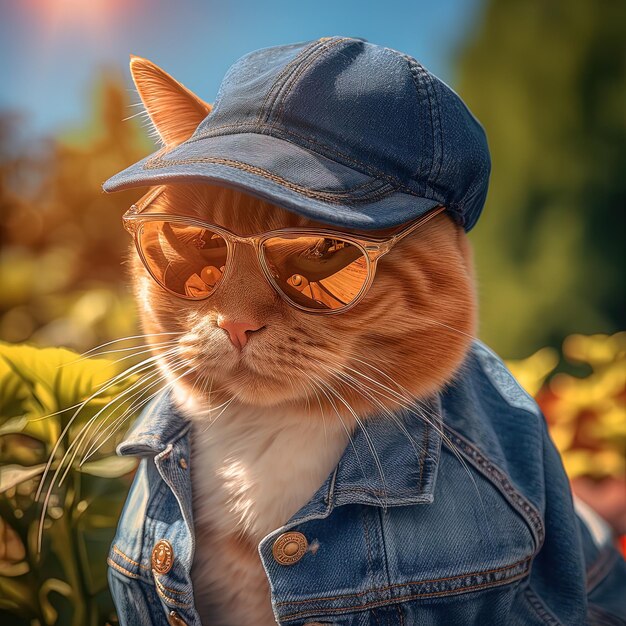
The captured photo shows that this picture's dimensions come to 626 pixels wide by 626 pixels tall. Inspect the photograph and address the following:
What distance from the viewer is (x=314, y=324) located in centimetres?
89

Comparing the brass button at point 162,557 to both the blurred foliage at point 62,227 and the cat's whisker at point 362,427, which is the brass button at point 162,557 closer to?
the cat's whisker at point 362,427

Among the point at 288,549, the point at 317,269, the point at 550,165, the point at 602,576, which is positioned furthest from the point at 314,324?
the point at 550,165

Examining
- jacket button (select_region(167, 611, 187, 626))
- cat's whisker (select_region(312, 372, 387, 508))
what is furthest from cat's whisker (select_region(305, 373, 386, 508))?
jacket button (select_region(167, 611, 187, 626))

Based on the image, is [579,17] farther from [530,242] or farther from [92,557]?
[92,557]

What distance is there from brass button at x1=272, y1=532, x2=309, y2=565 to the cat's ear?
605 millimetres

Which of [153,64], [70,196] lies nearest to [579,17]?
[70,196]

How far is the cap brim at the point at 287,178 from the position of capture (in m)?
0.76

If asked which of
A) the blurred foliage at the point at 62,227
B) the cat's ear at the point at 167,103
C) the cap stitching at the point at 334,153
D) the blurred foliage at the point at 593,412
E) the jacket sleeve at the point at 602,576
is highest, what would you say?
the cat's ear at the point at 167,103

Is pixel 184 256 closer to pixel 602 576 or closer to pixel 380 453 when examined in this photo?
pixel 380 453

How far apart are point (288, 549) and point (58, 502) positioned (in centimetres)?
51

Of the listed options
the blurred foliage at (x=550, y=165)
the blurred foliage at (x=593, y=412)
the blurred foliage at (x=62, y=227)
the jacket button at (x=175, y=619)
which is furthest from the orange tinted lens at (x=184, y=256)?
the blurred foliage at (x=550, y=165)

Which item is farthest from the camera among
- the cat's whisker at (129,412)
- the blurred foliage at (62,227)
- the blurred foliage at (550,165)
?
the blurred foliage at (550,165)

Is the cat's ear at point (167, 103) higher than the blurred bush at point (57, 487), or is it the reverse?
the cat's ear at point (167, 103)

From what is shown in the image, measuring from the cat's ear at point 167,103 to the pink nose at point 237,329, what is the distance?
1.03 feet
